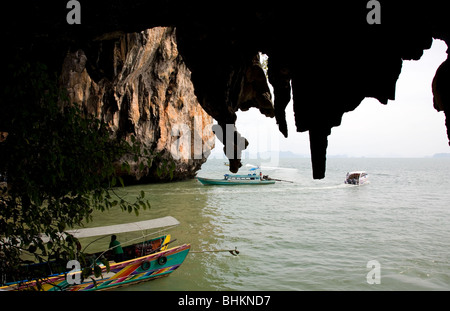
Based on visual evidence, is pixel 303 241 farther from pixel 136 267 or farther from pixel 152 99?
pixel 152 99

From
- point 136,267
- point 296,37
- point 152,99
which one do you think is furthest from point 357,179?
point 296,37

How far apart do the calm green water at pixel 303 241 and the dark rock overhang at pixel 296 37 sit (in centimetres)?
490

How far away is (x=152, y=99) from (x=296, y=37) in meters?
24.6

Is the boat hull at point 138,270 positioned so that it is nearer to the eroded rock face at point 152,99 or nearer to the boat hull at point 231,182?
the eroded rock face at point 152,99

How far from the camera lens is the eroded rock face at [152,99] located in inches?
697

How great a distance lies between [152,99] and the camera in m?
28.1

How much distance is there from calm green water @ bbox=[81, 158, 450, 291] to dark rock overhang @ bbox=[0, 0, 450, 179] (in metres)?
4.90

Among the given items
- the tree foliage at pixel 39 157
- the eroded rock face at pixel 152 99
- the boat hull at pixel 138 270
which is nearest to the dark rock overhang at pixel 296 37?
the tree foliage at pixel 39 157

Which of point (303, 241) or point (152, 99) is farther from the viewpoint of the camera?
point (152, 99)

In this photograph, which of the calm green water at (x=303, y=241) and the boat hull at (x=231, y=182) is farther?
the boat hull at (x=231, y=182)

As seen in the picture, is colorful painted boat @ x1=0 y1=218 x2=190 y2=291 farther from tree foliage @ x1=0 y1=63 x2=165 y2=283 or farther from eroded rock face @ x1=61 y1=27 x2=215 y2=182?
tree foliage @ x1=0 y1=63 x2=165 y2=283

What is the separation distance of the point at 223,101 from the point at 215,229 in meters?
12.5

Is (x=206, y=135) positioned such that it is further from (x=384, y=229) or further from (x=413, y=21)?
(x=413, y=21)
